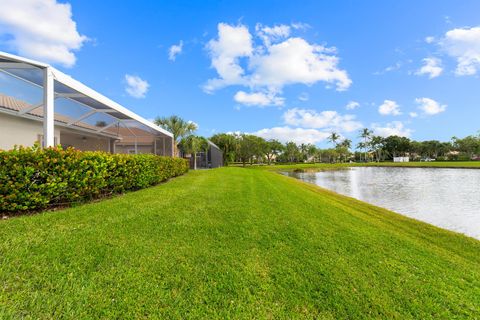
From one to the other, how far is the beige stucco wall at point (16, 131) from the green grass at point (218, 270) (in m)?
6.52

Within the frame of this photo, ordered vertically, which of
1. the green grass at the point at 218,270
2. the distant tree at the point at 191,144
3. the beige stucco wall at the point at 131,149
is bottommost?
the green grass at the point at 218,270

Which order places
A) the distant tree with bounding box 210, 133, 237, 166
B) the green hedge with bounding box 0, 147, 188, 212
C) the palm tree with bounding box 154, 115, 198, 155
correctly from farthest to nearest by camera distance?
the distant tree with bounding box 210, 133, 237, 166 < the palm tree with bounding box 154, 115, 198, 155 < the green hedge with bounding box 0, 147, 188, 212

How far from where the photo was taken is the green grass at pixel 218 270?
7.20ft

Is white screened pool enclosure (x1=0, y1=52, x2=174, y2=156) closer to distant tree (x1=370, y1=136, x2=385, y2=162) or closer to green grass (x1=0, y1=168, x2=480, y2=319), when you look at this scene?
green grass (x1=0, y1=168, x2=480, y2=319)

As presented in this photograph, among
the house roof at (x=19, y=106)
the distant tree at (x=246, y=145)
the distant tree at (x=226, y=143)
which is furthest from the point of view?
the distant tree at (x=246, y=145)

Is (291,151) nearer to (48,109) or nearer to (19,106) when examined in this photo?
(19,106)

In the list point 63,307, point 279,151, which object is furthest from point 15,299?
point 279,151

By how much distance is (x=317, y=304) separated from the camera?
2342 millimetres

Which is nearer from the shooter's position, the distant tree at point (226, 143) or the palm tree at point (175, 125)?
the palm tree at point (175, 125)

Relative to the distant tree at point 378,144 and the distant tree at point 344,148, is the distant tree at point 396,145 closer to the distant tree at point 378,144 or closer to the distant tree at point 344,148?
the distant tree at point 378,144

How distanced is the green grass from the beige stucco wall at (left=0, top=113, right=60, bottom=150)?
6517mm

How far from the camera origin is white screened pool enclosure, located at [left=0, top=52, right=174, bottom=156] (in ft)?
16.6

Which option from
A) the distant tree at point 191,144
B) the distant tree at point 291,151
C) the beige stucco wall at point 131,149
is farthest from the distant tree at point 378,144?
the beige stucco wall at point 131,149

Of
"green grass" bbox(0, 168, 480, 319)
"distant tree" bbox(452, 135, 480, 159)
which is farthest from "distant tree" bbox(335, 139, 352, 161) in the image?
"green grass" bbox(0, 168, 480, 319)
